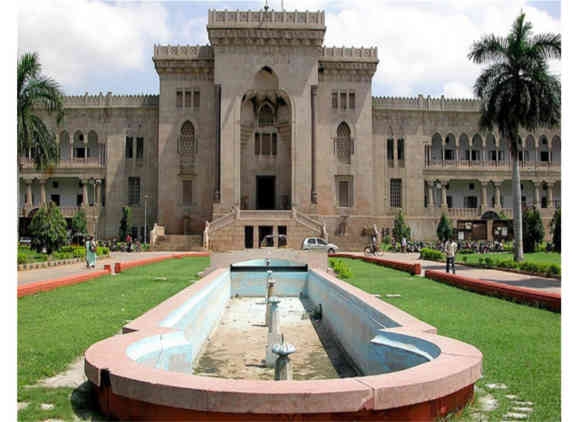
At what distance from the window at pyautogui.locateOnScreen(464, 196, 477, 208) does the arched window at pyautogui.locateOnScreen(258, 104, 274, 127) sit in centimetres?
1919

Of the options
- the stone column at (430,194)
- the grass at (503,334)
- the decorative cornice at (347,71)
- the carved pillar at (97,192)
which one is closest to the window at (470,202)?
the stone column at (430,194)

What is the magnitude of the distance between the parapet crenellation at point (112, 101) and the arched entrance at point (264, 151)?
8603 millimetres

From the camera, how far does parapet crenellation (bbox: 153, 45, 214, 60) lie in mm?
43875

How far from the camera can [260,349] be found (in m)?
9.34

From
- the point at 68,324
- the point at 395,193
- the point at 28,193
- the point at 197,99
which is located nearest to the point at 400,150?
the point at 395,193

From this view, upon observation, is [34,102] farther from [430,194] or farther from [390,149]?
[430,194]

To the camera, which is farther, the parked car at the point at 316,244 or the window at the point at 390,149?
the window at the point at 390,149

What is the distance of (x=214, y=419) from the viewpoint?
12.3 feet

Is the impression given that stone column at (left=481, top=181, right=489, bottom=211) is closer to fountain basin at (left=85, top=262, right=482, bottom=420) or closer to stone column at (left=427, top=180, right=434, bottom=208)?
stone column at (left=427, top=180, right=434, bottom=208)

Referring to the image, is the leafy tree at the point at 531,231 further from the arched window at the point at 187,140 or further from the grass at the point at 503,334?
the arched window at the point at 187,140

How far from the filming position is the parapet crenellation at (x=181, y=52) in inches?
1727

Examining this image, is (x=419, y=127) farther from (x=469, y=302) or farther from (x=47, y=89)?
(x=469, y=302)

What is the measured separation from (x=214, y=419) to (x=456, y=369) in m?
2.02

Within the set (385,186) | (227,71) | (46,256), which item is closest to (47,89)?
(46,256)
